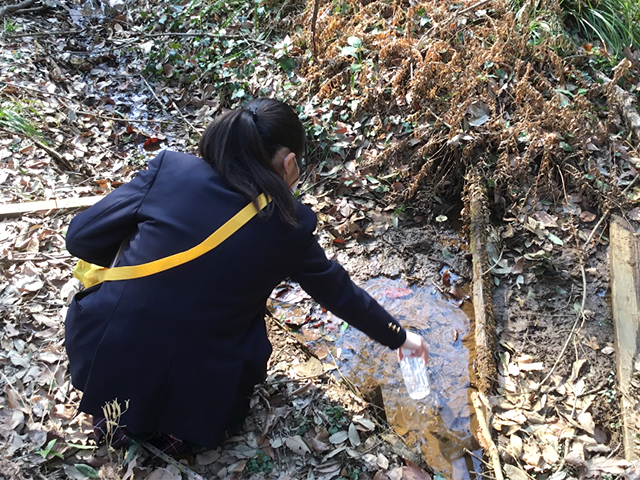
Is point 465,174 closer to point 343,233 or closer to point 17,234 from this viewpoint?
point 343,233

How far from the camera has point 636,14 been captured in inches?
193

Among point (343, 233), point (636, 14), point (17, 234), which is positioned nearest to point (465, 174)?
point (343, 233)

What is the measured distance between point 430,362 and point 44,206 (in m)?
3.13

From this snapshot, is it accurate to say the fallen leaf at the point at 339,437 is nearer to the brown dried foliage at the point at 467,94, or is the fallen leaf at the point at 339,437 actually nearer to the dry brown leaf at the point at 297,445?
the dry brown leaf at the point at 297,445

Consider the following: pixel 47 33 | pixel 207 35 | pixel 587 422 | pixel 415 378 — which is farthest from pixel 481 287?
pixel 47 33

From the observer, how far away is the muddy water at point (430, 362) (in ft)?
10.0

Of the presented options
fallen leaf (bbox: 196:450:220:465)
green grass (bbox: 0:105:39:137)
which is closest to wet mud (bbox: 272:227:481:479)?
fallen leaf (bbox: 196:450:220:465)

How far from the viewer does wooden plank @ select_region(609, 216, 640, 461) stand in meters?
2.87

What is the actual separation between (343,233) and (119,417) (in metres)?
2.49

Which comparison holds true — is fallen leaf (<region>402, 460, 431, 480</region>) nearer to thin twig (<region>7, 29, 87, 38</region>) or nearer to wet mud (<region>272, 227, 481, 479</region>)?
wet mud (<region>272, 227, 481, 479</region>)

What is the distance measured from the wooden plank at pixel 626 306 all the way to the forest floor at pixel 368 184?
0.08 meters

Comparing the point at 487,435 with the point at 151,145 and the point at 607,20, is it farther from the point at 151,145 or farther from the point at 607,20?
the point at 607,20

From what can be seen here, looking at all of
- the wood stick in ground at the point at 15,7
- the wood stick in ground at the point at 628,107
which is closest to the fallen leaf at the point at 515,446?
the wood stick in ground at the point at 628,107

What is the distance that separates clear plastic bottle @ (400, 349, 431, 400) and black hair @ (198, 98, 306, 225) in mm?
1839
